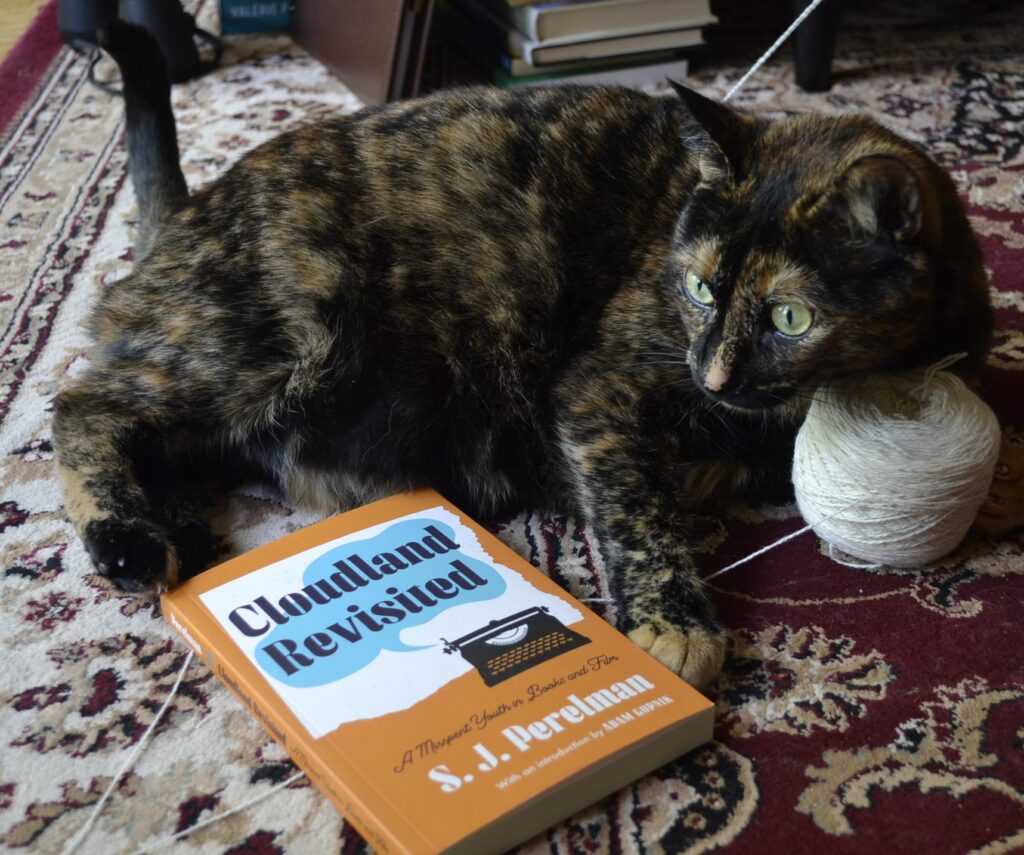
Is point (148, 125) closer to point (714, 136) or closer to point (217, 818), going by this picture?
point (714, 136)

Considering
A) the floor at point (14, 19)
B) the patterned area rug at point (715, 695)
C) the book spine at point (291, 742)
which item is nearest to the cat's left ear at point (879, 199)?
the patterned area rug at point (715, 695)

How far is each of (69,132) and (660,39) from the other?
137 centimetres

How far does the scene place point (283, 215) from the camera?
1.33 meters

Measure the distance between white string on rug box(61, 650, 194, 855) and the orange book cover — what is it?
1.6 inches

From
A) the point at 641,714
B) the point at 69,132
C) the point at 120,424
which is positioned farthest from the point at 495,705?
the point at 69,132

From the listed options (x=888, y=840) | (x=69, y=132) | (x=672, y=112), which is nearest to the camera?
(x=888, y=840)

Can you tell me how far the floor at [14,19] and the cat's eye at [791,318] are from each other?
2.41 m

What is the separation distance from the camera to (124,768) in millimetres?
999

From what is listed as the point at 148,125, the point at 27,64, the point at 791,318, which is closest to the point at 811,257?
the point at 791,318

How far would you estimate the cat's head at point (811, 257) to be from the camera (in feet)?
3.35

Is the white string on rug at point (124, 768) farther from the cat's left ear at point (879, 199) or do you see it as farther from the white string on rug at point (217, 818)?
the cat's left ear at point (879, 199)

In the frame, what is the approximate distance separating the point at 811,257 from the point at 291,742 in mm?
685

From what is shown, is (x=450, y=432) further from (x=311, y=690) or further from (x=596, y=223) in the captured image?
(x=311, y=690)

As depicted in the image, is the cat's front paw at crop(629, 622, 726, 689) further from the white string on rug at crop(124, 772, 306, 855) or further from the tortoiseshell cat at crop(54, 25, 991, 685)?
the white string on rug at crop(124, 772, 306, 855)
